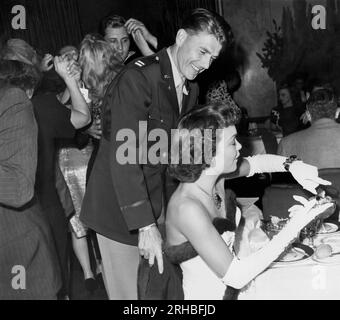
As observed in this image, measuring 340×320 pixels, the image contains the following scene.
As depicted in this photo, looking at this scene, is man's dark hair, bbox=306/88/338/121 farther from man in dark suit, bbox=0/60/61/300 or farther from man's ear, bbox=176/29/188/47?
man in dark suit, bbox=0/60/61/300

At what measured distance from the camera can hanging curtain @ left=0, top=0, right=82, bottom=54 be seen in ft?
15.8

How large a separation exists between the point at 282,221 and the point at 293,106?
3.09 meters

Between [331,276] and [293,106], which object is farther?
[293,106]

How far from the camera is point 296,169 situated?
2006mm

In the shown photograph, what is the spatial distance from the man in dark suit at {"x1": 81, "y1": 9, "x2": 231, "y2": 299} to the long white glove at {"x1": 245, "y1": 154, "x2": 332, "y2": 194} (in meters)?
0.44

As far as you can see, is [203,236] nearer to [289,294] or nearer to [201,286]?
[201,286]

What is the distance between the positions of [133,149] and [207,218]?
0.35m

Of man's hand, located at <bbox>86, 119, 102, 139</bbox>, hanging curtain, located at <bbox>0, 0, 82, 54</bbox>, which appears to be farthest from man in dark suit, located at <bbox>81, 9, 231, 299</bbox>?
hanging curtain, located at <bbox>0, 0, 82, 54</bbox>

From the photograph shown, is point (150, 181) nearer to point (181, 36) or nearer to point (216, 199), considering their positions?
point (216, 199)

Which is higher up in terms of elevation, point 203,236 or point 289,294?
point 203,236

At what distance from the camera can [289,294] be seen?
4.91 feet
